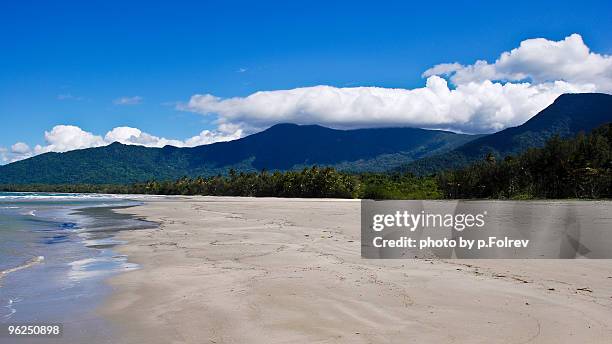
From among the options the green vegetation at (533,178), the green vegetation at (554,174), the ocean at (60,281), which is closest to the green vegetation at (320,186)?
the green vegetation at (533,178)

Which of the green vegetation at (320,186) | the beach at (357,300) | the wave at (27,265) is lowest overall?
the wave at (27,265)

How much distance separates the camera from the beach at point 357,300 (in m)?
6.77

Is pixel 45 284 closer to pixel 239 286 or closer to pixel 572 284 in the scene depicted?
pixel 239 286

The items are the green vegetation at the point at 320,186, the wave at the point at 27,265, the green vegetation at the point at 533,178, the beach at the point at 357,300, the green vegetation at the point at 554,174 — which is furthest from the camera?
the green vegetation at the point at 320,186

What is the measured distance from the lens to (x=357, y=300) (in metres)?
8.75

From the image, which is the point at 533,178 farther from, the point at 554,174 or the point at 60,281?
the point at 60,281

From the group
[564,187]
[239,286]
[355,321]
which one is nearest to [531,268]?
[355,321]

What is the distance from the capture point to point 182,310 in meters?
8.27

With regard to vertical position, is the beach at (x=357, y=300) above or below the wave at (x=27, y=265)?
above

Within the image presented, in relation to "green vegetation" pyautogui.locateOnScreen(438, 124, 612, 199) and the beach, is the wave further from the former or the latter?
"green vegetation" pyautogui.locateOnScreen(438, 124, 612, 199)

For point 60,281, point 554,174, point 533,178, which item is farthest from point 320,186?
point 60,281

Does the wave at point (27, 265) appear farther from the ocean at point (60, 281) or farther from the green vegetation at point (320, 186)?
the green vegetation at point (320, 186)

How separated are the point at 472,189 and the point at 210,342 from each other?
270ft

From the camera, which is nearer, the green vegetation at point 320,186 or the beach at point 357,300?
the beach at point 357,300
